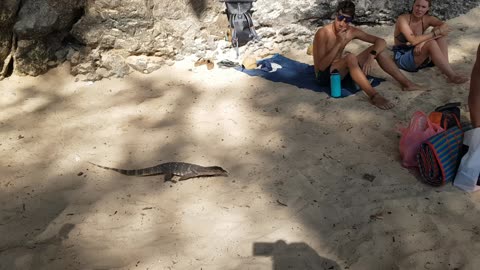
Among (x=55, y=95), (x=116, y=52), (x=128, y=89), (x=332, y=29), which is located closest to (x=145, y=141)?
(x=128, y=89)

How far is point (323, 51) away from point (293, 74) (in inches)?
26.9

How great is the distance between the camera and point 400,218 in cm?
→ 298

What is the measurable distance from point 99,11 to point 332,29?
3047mm

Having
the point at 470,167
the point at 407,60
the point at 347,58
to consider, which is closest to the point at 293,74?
the point at 347,58

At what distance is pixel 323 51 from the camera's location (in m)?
4.62

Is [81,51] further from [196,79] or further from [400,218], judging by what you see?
[400,218]

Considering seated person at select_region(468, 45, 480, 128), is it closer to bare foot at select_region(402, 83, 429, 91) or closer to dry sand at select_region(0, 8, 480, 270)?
dry sand at select_region(0, 8, 480, 270)

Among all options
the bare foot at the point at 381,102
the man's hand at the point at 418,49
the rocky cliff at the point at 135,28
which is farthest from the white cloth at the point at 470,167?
the rocky cliff at the point at 135,28

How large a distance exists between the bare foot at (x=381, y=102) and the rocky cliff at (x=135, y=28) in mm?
1897

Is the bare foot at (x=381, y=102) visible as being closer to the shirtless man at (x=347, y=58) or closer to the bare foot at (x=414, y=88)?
the shirtless man at (x=347, y=58)

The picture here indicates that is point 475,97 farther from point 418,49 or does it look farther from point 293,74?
point 293,74

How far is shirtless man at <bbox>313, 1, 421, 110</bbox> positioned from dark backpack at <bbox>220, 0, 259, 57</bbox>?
1434mm

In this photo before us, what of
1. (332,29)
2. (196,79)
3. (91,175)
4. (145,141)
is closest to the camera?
(91,175)

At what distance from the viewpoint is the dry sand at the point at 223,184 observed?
9.15ft
